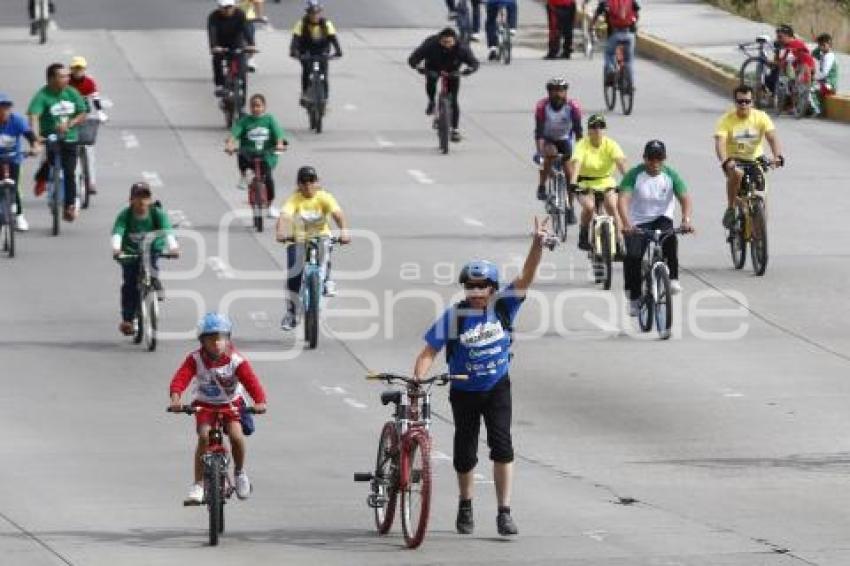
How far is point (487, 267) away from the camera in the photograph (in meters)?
16.5

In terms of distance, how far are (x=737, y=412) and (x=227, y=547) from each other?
23.0 feet

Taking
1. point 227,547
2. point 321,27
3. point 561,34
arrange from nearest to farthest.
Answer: point 227,547
point 321,27
point 561,34

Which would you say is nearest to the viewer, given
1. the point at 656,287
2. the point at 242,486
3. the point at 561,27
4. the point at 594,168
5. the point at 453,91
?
the point at 242,486

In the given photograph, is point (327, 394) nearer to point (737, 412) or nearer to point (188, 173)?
point (737, 412)

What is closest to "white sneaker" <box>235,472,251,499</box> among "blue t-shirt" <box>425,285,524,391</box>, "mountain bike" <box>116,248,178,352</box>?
"blue t-shirt" <box>425,285,524,391</box>

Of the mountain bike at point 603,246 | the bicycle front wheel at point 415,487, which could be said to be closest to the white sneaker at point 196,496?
the bicycle front wheel at point 415,487

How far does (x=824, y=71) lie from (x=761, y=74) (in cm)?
111

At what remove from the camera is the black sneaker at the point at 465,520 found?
16734 millimetres

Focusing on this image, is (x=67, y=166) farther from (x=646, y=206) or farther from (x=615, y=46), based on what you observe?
(x=615, y=46)

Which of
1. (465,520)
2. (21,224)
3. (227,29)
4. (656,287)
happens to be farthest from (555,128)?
(465,520)

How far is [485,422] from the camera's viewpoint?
16.7 meters

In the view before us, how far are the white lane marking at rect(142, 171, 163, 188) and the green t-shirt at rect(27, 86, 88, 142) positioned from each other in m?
4.06

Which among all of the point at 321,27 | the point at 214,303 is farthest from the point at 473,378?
the point at 321,27

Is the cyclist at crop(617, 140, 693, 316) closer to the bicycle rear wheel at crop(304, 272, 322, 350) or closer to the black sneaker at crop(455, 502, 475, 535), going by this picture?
the bicycle rear wheel at crop(304, 272, 322, 350)
